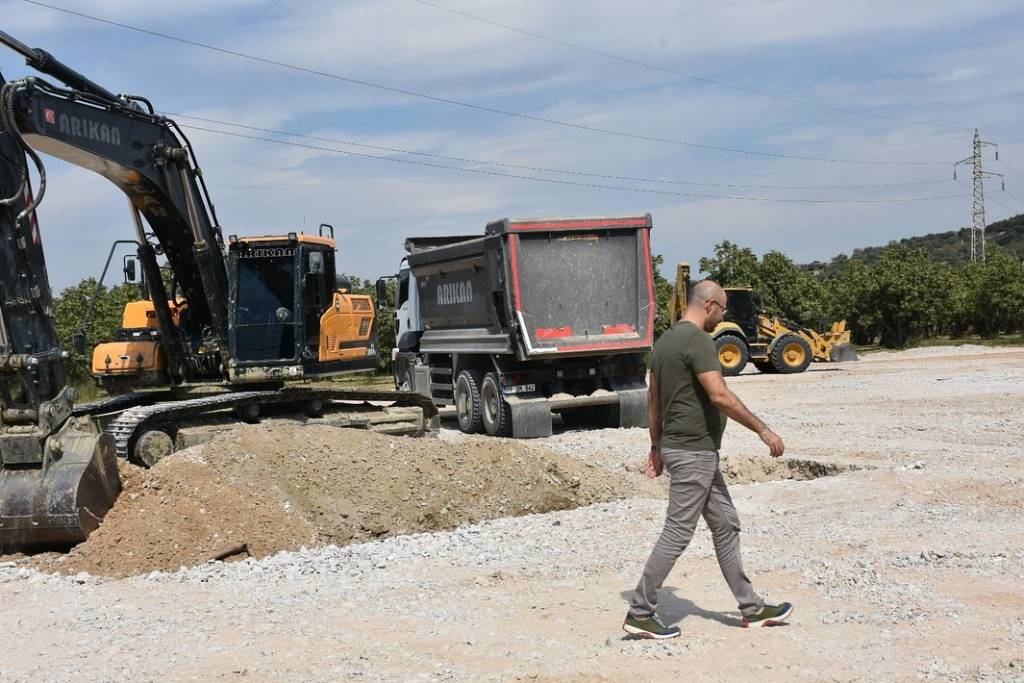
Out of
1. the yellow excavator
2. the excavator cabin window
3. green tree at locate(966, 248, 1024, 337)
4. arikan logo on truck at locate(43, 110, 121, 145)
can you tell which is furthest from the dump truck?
green tree at locate(966, 248, 1024, 337)

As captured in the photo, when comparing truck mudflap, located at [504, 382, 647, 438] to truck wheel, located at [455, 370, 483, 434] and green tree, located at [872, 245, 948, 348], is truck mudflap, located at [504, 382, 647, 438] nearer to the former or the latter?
truck wheel, located at [455, 370, 483, 434]

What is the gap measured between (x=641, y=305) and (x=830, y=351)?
1799 centimetres

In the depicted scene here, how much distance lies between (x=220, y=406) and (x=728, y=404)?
764 centimetres

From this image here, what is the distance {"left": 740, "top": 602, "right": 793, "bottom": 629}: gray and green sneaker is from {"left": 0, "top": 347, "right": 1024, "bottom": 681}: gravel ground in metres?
0.09

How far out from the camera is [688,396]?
20.4ft

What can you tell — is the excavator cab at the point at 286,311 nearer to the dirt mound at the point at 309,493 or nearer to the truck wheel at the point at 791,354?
the dirt mound at the point at 309,493

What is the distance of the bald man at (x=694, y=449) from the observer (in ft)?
20.2

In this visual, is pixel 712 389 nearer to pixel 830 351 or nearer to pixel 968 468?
pixel 968 468

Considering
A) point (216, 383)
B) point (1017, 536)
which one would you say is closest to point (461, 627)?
point (1017, 536)

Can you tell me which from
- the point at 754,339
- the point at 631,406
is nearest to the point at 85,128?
the point at 631,406

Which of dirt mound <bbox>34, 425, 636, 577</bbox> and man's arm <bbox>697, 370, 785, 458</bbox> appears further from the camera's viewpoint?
dirt mound <bbox>34, 425, 636, 577</bbox>

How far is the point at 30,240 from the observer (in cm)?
914

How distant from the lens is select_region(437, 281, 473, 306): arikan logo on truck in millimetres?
17984

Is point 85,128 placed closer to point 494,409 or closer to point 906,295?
point 494,409
